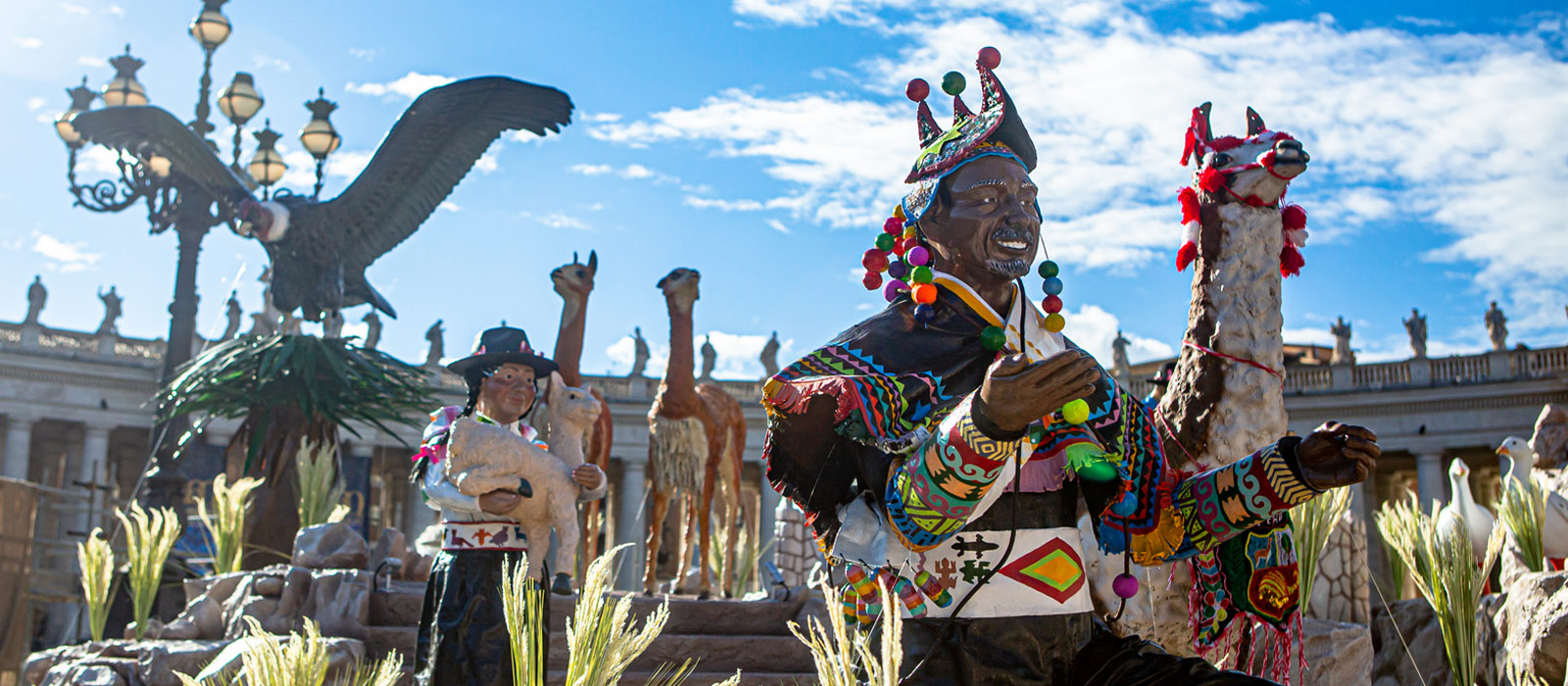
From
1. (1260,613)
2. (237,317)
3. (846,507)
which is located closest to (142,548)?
(846,507)

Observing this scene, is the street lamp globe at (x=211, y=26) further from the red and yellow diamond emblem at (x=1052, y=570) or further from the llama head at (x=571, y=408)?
the red and yellow diamond emblem at (x=1052, y=570)

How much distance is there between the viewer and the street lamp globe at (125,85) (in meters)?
12.9

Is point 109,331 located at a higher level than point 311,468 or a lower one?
higher

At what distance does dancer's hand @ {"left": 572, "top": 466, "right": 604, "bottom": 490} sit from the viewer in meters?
6.05

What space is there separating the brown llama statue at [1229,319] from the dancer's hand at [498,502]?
2.82m

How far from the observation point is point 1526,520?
25.5 ft

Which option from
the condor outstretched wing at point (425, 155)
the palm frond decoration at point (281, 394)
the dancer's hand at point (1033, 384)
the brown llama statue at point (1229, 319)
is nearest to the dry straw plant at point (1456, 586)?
the brown llama statue at point (1229, 319)

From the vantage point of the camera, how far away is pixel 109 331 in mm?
34156

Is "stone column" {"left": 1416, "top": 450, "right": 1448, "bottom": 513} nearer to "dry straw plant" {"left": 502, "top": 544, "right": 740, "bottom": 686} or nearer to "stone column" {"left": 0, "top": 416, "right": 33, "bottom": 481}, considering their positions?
"dry straw plant" {"left": 502, "top": 544, "right": 740, "bottom": 686}

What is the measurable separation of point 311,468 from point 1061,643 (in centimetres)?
917

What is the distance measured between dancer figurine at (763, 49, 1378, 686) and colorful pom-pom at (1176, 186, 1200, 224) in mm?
2590

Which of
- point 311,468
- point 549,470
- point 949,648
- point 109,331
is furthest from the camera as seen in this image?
point 109,331

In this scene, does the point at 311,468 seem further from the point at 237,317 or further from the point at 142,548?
the point at 237,317

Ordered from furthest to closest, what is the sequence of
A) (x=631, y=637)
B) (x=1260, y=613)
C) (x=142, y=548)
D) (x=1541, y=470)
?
(x=1541, y=470), (x=142, y=548), (x=631, y=637), (x=1260, y=613)
